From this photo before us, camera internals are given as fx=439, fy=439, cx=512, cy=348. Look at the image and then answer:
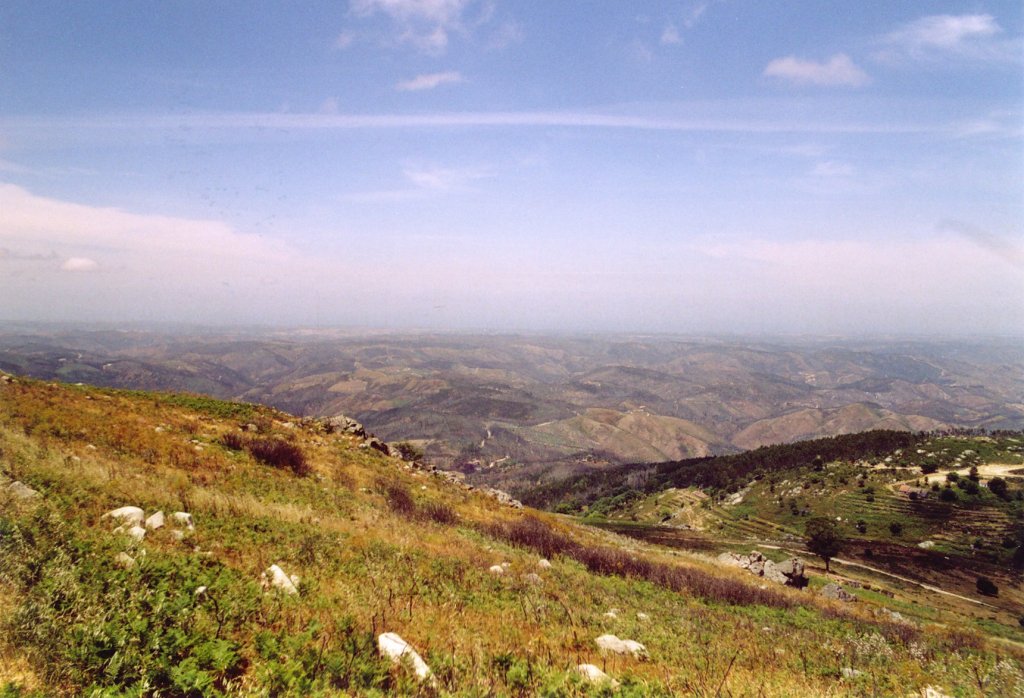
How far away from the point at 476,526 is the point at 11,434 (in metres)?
14.7

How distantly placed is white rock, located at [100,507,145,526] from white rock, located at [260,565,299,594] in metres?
2.95

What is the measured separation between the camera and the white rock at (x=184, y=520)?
9.16 m

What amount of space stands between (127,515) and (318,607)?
189 inches

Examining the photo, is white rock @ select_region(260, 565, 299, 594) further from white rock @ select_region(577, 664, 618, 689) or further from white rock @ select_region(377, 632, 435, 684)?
white rock @ select_region(577, 664, 618, 689)

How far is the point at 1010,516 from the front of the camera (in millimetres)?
69000

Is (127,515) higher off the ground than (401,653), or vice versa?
(127,515)

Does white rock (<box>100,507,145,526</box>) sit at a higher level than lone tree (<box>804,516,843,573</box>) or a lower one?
higher

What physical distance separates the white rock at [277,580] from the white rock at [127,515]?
295 centimetres

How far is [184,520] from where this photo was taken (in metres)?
9.28

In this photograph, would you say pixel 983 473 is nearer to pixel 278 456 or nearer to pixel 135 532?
pixel 278 456

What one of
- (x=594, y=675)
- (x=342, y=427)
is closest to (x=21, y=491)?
(x=594, y=675)

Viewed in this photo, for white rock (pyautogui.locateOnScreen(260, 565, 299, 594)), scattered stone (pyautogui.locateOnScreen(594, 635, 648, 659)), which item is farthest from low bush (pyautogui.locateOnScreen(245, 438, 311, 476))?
scattered stone (pyautogui.locateOnScreen(594, 635, 648, 659))

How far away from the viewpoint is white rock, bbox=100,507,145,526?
827 centimetres

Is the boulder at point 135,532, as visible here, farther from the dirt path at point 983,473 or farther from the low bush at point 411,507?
the dirt path at point 983,473
